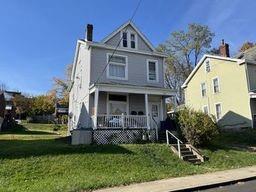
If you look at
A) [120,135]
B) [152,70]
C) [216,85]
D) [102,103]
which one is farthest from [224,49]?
[120,135]

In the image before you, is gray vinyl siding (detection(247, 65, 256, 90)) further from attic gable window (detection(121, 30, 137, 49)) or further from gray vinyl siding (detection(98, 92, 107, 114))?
gray vinyl siding (detection(98, 92, 107, 114))

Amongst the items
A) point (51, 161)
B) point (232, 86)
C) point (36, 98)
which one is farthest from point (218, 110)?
point (36, 98)

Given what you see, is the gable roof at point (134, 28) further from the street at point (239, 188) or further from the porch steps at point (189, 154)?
the street at point (239, 188)

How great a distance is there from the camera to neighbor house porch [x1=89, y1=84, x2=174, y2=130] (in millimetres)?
18156

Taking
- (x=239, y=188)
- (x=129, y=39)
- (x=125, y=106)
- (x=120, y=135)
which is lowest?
(x=239, y=188)

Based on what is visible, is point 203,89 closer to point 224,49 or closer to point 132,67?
point 224,49

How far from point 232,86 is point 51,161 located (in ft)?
67.1

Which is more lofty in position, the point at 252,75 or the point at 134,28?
the point at 134,28

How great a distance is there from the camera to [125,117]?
732 inches

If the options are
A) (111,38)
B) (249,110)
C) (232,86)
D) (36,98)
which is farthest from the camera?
(36,98)

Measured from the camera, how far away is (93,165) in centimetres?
1213

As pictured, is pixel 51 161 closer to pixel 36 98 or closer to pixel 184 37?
pixel 184 37

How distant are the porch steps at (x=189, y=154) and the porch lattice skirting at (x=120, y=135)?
2.64m

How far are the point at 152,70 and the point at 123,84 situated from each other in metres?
4.26
